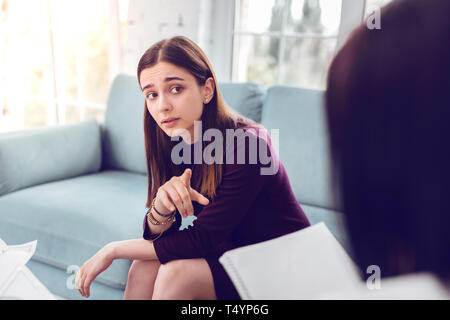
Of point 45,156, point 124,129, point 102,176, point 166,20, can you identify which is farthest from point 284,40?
point 45,156

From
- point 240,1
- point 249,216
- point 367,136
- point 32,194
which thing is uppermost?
point 240,1

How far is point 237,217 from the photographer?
1.65 feet

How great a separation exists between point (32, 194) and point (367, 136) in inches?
34.2

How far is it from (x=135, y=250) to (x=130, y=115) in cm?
54

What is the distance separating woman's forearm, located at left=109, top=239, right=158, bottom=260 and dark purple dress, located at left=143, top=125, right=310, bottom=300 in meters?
0.01

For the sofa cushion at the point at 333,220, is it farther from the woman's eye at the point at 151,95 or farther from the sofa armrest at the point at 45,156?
the sofa armrest at the point at 45,156

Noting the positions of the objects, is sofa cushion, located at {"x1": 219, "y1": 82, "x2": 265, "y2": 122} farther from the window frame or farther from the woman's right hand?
the woman's right hand

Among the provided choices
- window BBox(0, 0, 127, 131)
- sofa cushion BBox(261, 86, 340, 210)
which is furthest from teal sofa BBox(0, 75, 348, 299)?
window BBox(0, 0, 127, 131)

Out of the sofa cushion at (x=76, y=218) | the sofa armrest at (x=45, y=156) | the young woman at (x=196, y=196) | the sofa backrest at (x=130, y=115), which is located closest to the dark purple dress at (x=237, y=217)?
the young woman at (x=196, y=196)

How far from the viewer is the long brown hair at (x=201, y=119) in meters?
0.51

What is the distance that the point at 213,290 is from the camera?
485mm

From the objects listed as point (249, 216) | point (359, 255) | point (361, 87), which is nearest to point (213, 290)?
point (249, 216)

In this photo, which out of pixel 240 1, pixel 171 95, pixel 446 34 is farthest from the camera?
pixel 240 1
